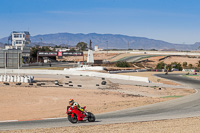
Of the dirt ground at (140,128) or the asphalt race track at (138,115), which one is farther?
the asphalt race track at (138,115)

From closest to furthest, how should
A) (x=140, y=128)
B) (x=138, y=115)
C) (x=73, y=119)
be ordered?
(x=140, y=128), (x=73, y=119), (x=138, y=115)

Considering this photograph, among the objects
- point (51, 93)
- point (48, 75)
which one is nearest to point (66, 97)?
point (51, 93)

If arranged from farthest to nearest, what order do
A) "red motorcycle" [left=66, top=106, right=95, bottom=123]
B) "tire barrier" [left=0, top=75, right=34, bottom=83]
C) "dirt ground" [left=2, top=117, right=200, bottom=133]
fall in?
1. "tire barrier" [left=0, top=75, right=34, bottom=83]
2. "red motorcycle" [left=66, top=106, right=95, bottom=123]
3. "dirt ground" [left=2, top=117, right=200, bottom=133]

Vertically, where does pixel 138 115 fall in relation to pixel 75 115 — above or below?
below

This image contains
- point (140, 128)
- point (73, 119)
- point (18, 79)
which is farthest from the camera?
point (18, 79)

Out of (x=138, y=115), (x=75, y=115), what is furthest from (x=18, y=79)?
(x=75, y=115)

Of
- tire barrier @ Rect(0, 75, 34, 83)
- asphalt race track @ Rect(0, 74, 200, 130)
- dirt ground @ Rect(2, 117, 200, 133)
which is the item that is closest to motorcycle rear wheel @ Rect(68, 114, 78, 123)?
asphalt race track @ Rect(0, 74, 200, 130)

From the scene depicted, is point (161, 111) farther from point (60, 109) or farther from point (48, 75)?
point (48, 75)

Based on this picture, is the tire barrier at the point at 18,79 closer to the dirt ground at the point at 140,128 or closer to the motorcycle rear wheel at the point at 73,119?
the motorcycle rear wheel at the point at 73,119

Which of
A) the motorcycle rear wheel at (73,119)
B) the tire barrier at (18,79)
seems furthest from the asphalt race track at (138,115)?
the tire barrier at (18,79)

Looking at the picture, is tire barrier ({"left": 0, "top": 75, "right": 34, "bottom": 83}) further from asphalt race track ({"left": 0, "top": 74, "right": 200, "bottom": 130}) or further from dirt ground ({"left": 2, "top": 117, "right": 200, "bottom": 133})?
dirt ground ({"left": 2, "top": 117, "right": 200, "bottom": 133})

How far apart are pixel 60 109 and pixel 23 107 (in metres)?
3.10

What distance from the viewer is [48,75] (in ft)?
190

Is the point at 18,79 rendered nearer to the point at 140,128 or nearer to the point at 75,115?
the point at 75,115
